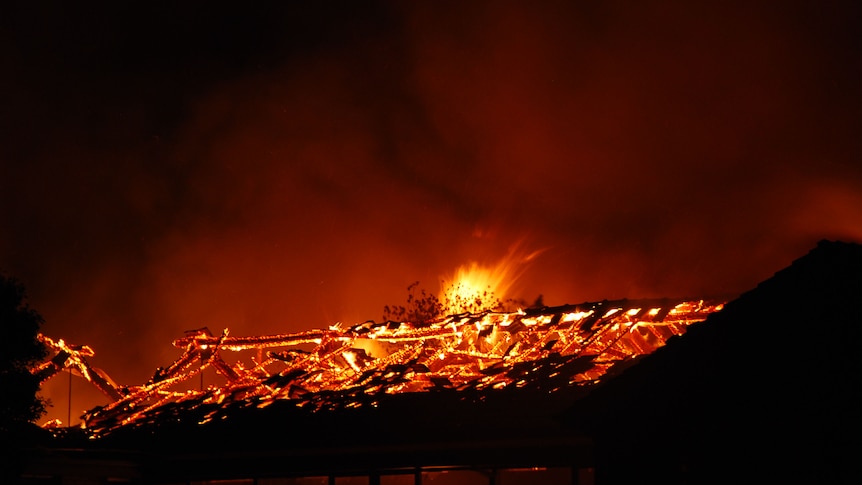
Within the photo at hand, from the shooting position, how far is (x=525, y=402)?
1644cm

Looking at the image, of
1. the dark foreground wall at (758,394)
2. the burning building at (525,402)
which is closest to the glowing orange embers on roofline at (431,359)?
the burning building at (525,402)

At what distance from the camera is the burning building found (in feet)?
43.6

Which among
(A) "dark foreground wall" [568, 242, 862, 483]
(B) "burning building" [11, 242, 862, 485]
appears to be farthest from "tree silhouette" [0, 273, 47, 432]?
(A) "dark foreground wall" [568, 242, 862, 483]

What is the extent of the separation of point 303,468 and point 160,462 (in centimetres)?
277

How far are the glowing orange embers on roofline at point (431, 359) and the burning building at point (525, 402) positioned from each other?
4 cm

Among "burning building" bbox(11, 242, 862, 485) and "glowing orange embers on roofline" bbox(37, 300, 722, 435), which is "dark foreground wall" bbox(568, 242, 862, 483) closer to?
"burning building" bbox(11, 242, 862, 485)

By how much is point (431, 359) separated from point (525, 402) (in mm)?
4089

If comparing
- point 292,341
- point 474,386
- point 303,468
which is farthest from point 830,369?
point 292,341

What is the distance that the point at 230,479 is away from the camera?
Result: 62.7 ft

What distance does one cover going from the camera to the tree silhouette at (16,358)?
17.6 m

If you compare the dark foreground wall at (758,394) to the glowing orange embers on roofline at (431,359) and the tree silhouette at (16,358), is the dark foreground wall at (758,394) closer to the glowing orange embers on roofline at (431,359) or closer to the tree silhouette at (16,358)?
the glowing orange embers on roofline at (431,359)

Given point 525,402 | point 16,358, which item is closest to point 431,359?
point 525,402

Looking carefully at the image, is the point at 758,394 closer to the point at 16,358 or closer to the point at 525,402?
the point at 525,402

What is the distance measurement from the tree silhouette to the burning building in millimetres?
688
